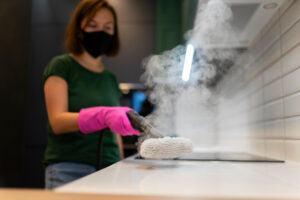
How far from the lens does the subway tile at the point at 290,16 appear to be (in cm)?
87

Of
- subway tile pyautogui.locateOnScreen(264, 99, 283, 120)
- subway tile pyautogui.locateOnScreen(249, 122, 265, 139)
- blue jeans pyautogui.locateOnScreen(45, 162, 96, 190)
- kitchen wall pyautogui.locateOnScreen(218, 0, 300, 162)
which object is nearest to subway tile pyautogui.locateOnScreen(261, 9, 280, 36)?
kitchen wall pyautogui.locateOnScreen(218, 0, 300, 162)

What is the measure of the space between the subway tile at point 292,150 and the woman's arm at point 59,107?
0.81 metres

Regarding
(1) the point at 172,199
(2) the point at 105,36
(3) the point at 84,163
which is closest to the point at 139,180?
(1) the point at 172,199

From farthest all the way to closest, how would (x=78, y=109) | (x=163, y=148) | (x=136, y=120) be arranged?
(x=78, y=109), (x=136, y=120), (x=163, y=148)

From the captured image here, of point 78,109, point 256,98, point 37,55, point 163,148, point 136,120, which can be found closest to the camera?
point 163,148

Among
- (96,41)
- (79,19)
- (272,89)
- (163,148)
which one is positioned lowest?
(163,148)

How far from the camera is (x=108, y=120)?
3.09 feet

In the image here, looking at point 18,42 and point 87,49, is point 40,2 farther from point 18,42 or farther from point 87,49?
point 87,49

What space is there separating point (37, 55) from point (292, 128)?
2.32m

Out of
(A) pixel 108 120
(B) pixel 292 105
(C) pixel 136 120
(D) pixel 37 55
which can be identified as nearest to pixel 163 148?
(C) pixel 136 120

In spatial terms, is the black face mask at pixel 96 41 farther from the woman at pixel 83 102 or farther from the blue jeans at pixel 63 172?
the blue jeans at pixel 63 172

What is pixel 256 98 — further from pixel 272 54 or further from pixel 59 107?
pixel 59 107

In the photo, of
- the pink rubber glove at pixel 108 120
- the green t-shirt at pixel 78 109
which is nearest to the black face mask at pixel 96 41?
the green t-shirt at pixel 78 109

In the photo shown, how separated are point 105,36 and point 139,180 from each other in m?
0.97
